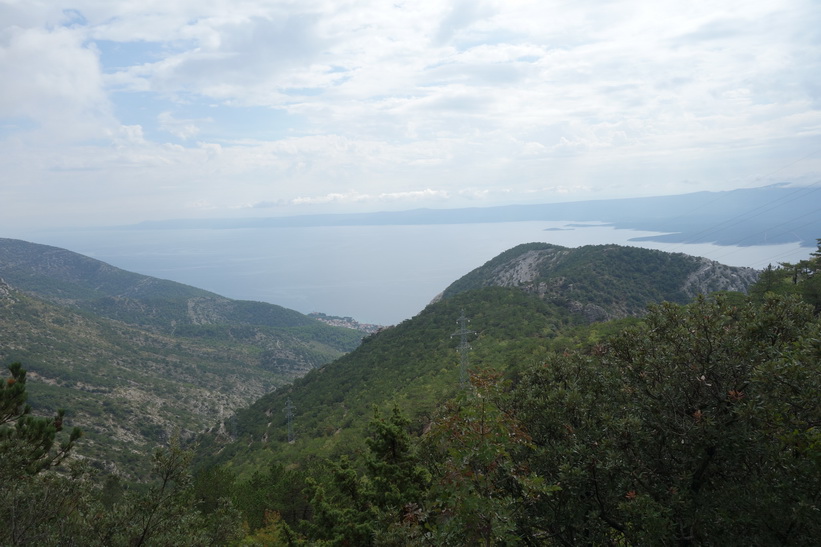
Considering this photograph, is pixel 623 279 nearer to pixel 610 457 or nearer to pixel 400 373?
pixel 400 373

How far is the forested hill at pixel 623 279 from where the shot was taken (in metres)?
55.9

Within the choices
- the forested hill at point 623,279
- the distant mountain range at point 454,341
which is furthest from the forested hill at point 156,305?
the forested hill at point 623,279

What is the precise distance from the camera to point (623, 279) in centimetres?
6241

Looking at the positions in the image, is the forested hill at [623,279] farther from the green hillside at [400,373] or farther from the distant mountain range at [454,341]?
the green hillside at [400,373]

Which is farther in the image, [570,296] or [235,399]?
[235,399]

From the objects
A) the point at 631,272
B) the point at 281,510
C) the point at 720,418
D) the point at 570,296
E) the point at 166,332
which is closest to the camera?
the point at 720,418

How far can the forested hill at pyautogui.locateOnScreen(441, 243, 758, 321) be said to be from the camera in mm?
55906

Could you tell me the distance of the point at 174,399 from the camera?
243 ft

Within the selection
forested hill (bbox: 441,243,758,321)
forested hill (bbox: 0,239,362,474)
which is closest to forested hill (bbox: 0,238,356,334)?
forested hill (bbox: 0,239,362,474)

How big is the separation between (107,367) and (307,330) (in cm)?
7816

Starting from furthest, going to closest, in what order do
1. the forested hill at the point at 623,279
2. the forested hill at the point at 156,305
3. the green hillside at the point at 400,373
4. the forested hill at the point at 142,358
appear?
the forested hill at the point at 156,305 → the forested hill at the point at 142,358 → the forested hill at the point at 623,279 → the green hillside at the point at 400,373

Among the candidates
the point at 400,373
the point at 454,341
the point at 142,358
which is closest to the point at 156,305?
the point at 142,358

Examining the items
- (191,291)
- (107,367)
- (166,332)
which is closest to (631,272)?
(107,367)

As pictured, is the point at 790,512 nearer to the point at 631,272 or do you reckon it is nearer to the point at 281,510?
the point at 281,510
